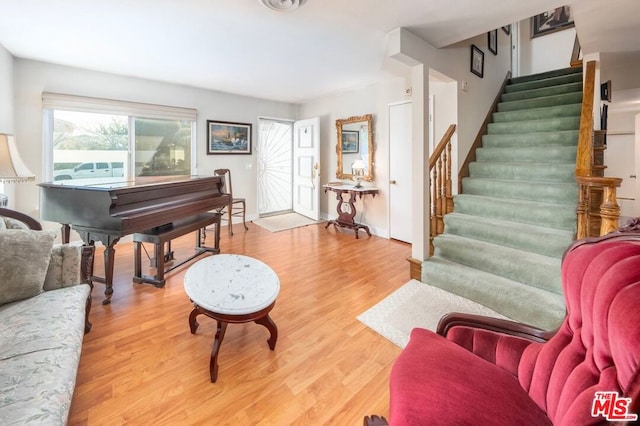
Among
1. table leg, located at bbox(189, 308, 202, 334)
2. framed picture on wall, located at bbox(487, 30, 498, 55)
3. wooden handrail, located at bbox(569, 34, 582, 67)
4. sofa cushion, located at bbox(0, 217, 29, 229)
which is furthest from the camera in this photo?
wooden handrail, located at bbox(569, 34, 582, 67)

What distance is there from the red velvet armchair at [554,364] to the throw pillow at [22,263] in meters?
1.89

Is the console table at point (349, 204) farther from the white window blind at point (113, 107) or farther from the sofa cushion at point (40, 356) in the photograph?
the sofa cushion at point (40, 356)

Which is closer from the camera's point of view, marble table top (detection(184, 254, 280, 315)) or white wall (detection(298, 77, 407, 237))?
marble table top (detection(184, 254, 280, 315))

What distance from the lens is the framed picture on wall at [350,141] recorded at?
5000 mm

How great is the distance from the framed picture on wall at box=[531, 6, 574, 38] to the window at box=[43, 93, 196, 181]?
608cm

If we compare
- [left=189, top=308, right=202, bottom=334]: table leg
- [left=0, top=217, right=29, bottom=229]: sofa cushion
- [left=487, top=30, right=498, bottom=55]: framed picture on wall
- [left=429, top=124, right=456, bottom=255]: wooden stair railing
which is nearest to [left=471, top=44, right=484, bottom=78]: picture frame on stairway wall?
[left=487, top=30, right=498, bottom=55]: framed picture on wall

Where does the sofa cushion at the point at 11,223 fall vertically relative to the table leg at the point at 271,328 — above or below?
above

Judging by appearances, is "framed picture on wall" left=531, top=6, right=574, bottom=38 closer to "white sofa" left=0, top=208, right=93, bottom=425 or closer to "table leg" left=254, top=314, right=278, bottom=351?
"table leg" left=254, top=314, right=278, bottom=351

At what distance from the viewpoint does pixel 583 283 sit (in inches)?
34.9

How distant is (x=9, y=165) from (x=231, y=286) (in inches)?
82.1

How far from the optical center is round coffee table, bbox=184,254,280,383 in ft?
5.36

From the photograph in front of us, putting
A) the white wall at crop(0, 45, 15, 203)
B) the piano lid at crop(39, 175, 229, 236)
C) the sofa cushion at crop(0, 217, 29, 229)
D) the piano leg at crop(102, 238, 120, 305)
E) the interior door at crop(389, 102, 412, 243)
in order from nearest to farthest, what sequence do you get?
the sofa cushion at crop(0, 217, 29, 229) < the piano lid at crop(39, 175, 229, 236) < the piano leg at crop(102, 238, 120, 305) < the white wall at crop(0, 45, 15, 203) < the interior door at crop(389, 102, 412, 243)

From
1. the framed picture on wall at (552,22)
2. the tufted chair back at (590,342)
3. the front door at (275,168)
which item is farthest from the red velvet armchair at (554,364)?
the framed picture on wall at (552,22)

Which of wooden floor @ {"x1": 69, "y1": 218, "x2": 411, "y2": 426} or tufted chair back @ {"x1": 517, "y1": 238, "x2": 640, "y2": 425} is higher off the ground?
tufted chair back @ {"x1": 517, "y1": 238, "x2": 640, "y2": 425}
